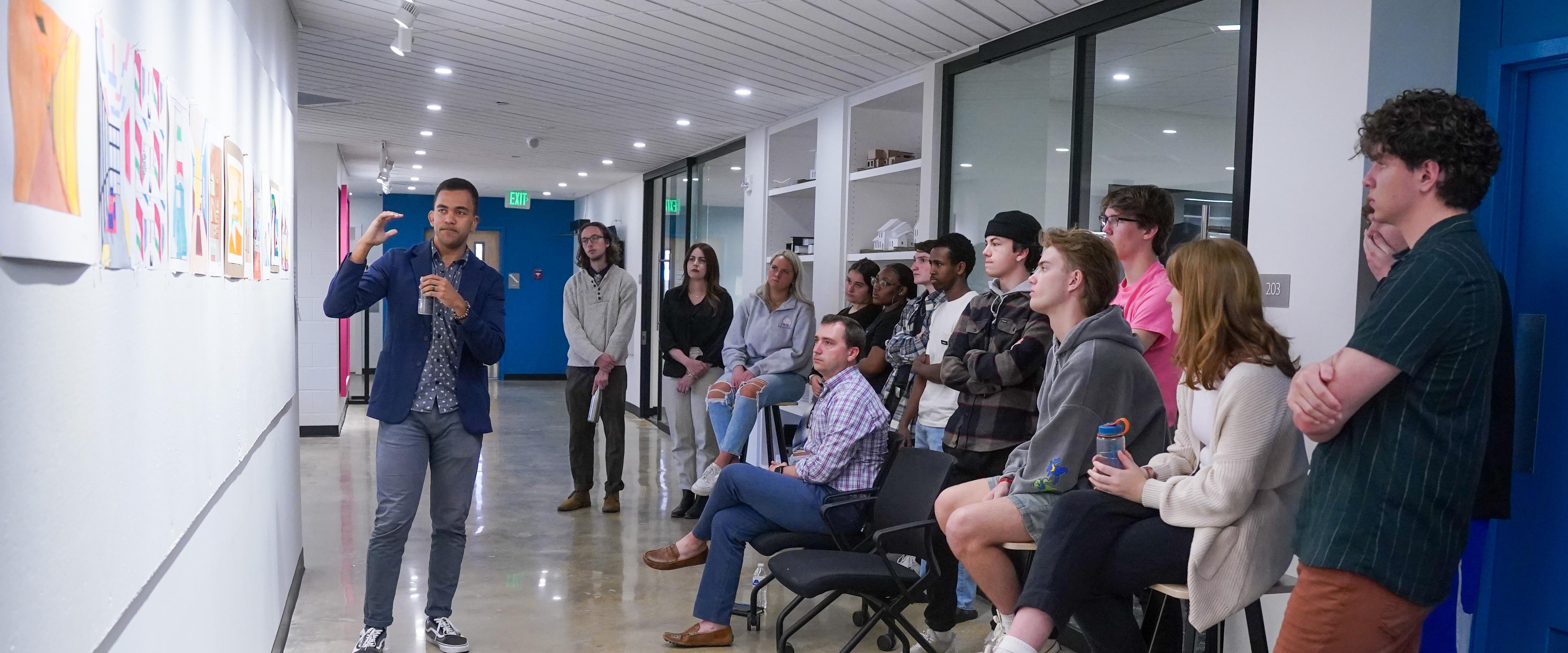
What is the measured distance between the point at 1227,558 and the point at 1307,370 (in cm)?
55

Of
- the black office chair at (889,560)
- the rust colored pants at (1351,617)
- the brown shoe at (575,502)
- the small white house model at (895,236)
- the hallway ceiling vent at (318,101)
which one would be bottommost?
the brown shoe at (575,502)

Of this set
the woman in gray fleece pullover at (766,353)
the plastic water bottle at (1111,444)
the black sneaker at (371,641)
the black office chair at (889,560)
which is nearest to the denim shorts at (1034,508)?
the plastic water bottle at (1111,444)

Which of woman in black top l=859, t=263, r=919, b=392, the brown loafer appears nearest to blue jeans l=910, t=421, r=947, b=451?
woman in black top l=859, t=263, r=919, b=392

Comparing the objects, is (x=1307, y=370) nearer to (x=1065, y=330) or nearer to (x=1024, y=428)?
(x=1065, y=330)

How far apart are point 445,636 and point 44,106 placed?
2874mm

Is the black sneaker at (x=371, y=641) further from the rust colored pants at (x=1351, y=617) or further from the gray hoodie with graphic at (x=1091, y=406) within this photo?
the rust colored pants at (x=1351, y=617)

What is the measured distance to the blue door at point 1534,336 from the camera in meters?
2.67

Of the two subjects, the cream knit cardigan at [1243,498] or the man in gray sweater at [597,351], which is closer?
the cream knit cardigan at [1243,498]

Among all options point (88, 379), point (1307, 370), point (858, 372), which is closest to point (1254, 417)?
point (1307, 370)

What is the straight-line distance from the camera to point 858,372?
386 cm

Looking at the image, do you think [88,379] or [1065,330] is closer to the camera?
[88,379]

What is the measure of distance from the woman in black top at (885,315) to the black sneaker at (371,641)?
102 inches

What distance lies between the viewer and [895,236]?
6191 millimetres

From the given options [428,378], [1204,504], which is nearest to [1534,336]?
[1204,504]
